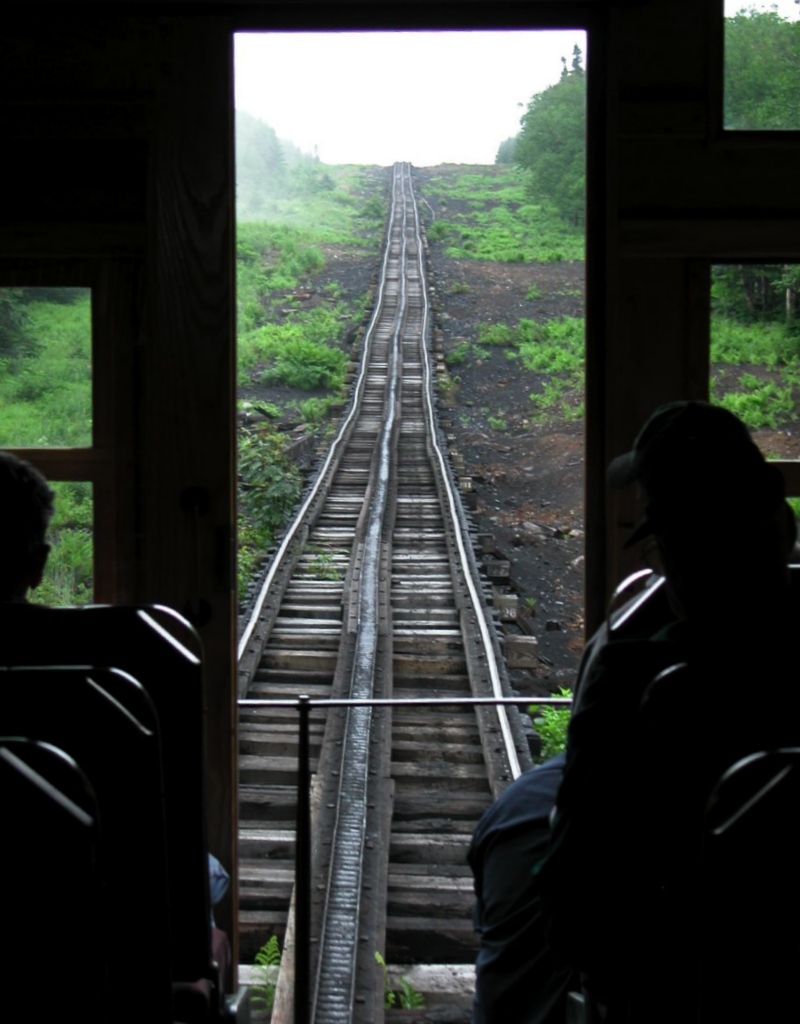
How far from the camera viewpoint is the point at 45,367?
264 cm

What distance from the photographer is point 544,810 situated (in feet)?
6.14

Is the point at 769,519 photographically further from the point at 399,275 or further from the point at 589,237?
the point at 399,275

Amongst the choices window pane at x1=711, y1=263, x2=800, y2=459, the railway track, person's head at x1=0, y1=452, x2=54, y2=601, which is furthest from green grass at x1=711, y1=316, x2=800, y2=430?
person's head at x1=0, y1=452, x2=54, y2=601

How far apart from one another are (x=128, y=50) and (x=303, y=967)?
2110mm

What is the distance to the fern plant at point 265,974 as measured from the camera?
3.34 meters

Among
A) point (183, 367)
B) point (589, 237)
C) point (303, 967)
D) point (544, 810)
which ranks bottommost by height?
point (303, 967)

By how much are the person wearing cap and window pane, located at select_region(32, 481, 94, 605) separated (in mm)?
1501

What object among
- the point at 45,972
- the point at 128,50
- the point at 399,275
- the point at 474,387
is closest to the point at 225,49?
the point at 128,50

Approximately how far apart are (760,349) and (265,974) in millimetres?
2341

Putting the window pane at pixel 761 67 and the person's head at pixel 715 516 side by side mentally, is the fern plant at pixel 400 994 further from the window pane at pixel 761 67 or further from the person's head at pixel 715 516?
the window pane at pixel 761 67

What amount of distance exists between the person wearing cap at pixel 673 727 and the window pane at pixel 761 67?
136 cm

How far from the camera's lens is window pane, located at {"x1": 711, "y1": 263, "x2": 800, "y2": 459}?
101 inches

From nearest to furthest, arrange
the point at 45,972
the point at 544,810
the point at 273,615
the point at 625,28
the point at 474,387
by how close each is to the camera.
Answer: the point at 45,972 → the point at 544,810 → the point at 625,28 → the point at 273,615 → the point at 474,387

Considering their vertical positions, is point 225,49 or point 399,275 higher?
point 399,275
